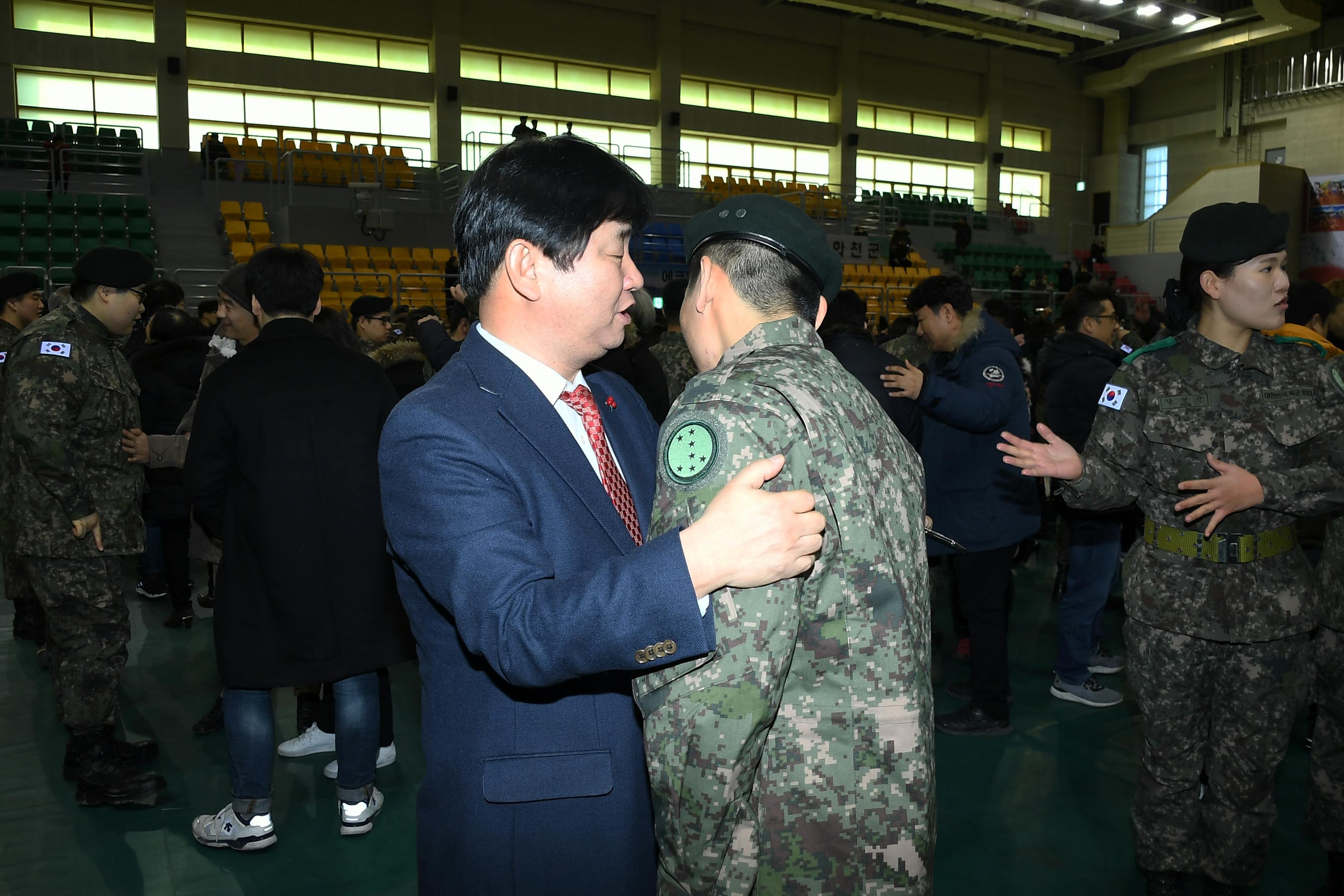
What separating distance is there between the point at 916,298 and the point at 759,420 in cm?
299

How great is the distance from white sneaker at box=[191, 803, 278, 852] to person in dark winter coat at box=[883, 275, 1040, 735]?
2581mm

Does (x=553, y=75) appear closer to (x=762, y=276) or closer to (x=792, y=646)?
(x=762, y=276)

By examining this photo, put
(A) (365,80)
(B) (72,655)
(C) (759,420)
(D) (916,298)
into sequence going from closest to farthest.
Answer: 1. (C) (759,420)
2. (B) (72,655)
3. (D) (916,298)
4. (A) (365,80)

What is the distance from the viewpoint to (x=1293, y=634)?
2.32 metres

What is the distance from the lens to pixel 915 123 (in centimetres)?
2208

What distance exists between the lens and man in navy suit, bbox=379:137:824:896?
44.3 inches

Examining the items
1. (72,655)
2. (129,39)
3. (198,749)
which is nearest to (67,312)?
(72,655)

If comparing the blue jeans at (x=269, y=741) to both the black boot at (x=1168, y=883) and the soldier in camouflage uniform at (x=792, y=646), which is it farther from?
the black boot at (x=1168, y=883)

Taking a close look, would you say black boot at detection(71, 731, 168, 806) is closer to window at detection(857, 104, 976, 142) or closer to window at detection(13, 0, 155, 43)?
window at detection(13, 0, 155, 43)

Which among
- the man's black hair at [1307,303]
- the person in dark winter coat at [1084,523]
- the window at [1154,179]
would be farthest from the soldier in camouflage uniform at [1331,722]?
the window at [1154,179]

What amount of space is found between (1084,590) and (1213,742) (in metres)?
1.84

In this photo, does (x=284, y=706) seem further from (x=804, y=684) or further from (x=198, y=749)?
(x=804, y=684)

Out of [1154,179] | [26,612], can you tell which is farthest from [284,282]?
[1154,179]

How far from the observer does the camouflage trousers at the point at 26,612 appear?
15.7 feet
